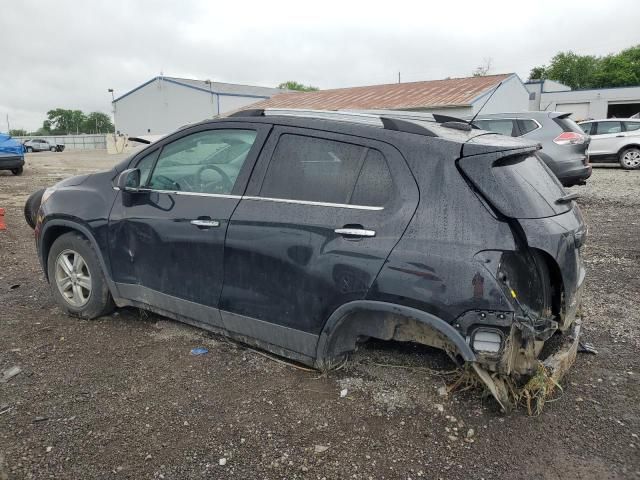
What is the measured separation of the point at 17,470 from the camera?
2490 mm

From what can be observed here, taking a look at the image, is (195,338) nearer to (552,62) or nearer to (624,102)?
(624,102)

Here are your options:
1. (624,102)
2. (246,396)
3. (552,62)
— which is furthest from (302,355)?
(552,62)

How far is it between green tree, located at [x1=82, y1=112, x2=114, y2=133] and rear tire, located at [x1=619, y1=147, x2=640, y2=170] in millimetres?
100259

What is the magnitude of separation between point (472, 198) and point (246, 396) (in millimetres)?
1757

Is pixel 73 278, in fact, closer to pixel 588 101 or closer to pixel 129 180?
pixel 129 180

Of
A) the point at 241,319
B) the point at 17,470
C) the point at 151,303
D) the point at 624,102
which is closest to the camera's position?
the point at 17,470

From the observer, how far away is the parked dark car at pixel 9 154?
1669 centimetres

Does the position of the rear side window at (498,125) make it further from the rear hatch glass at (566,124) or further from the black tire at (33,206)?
the black tire at (33,206)

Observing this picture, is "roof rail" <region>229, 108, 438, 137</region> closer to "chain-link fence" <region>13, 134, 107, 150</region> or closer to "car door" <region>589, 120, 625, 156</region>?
"car door" <region>589, 120, 625, 156</region>

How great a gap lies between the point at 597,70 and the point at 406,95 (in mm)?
42544

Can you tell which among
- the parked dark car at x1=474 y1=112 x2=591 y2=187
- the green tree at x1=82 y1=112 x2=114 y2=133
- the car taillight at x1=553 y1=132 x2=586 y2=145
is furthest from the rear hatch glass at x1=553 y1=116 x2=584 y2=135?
the green tree at x1=82 y1=112 x2=114 y2=133

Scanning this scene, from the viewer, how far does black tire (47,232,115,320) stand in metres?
4.14

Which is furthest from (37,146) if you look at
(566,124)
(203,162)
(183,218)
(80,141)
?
(183,218)

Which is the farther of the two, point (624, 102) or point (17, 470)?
point (624, 102)
